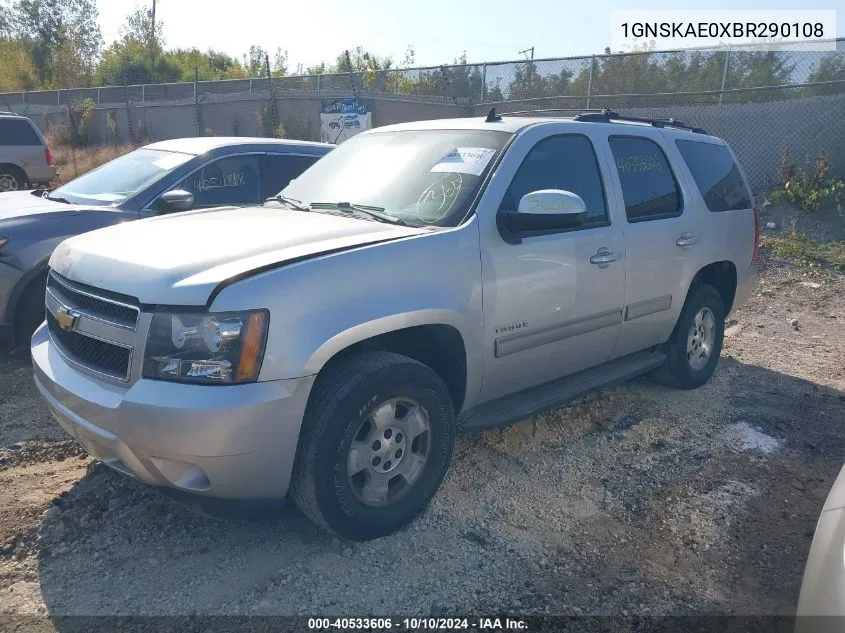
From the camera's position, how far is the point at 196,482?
2.82 m

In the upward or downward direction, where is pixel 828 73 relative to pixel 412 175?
upward

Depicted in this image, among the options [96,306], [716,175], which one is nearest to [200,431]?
[96,306]

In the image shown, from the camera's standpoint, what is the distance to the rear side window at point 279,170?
6.46 meters

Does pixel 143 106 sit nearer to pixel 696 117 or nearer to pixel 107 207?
pixel 696 117

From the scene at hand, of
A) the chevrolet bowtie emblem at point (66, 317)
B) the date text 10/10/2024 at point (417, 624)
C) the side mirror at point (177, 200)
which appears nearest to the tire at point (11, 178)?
the side mirror at point (177, 200)

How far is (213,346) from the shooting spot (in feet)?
8.93

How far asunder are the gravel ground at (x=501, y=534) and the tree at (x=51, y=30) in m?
50.1

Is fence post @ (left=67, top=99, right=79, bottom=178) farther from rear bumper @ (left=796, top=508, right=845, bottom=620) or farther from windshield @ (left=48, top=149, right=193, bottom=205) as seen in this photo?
rear bumper @ (left=796, top=508, right=845, bottom=620)

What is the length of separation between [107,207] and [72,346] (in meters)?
2.83

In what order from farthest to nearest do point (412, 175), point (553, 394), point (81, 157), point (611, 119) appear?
point (81, 157) → point (611, 119) → point (553, 394) → point (412, 175)

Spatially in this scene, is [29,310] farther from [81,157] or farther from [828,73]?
[81,157]

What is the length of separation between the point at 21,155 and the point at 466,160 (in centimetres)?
1292

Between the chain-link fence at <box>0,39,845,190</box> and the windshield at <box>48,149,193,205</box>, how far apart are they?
354 inches

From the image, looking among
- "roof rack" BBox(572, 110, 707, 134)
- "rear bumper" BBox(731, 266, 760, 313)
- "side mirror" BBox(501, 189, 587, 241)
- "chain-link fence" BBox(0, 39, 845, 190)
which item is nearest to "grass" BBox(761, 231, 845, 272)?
"chain-link fence" BBox(0, 39, 845, 190)
